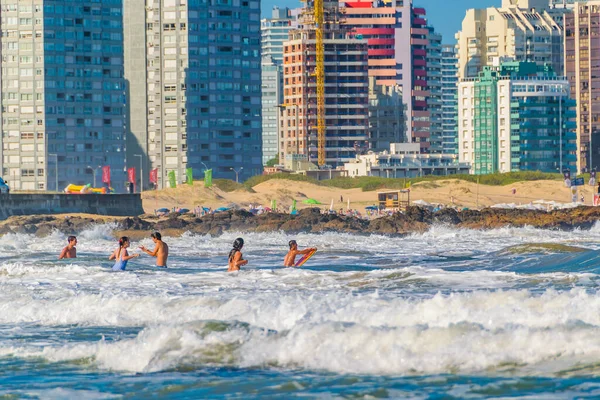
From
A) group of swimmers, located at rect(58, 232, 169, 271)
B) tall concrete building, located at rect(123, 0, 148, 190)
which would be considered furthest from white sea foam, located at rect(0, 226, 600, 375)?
tall concrete building, located at rect(123, 0, 148, 190)

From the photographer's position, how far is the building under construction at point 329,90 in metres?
160

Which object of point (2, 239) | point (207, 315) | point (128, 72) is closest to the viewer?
point (207, 315)

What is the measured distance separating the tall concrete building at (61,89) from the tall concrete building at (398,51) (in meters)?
56.6

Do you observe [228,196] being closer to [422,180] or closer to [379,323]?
[422,180]

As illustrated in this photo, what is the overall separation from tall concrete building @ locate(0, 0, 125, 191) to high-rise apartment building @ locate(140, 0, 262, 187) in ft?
33.1

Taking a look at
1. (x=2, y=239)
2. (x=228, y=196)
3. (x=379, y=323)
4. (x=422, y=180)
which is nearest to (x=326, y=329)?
(x=379, y=323)

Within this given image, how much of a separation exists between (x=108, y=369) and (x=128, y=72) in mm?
129614

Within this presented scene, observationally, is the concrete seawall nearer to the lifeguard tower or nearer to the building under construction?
the lifeguard tower

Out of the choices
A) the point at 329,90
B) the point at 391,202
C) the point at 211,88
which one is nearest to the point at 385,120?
the point at 329,90

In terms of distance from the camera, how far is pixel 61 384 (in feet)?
47.1

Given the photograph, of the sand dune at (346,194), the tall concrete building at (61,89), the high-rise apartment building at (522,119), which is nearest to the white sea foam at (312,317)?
the sand dune at (346,194)

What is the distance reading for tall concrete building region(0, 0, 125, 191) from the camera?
411ft

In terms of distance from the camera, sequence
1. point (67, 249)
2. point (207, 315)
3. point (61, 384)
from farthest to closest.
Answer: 1. point (67, 249)
2. point (207, 315)
3. point (61, 384)

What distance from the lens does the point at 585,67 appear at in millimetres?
186625
